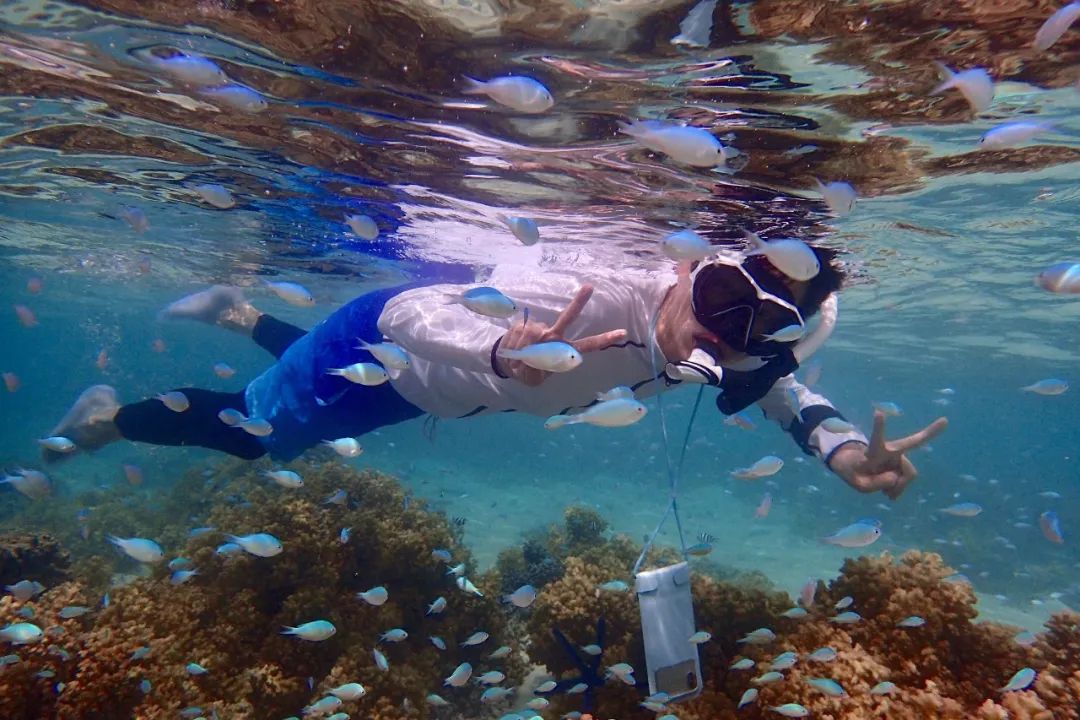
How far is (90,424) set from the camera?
307 inches

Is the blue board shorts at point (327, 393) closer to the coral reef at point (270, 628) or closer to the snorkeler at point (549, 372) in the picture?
the snorkeler at point (549, 372)

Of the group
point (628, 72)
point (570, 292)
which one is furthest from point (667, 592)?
point (628, 72)

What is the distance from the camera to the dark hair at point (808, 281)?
5062mm

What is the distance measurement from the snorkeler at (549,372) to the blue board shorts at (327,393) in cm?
2

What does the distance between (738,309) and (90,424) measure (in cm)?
870

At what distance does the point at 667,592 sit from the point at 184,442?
6346mm

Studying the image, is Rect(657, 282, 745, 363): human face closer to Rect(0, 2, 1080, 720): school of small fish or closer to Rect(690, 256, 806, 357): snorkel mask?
Rect(690, 256, 806, 357): snorkel mask

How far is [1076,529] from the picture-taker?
92.4 feet

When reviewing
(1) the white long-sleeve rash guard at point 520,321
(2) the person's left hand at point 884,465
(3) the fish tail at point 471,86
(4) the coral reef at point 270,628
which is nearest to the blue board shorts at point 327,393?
(1) the white long-sleeve rash guard at point 520,321

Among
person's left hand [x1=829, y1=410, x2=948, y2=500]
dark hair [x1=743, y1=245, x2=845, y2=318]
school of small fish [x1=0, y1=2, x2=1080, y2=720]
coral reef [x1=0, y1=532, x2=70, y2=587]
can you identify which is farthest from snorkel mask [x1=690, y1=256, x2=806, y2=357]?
coral reef [x1=0, y1=532, x2=70, y2=587]

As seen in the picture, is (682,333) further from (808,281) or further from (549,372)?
(808,281)

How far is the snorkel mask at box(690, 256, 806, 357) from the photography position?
4531 mm

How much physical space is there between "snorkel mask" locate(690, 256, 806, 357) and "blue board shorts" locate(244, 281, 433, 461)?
3358mm

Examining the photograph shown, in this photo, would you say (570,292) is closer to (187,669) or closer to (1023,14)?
(1023,14)
